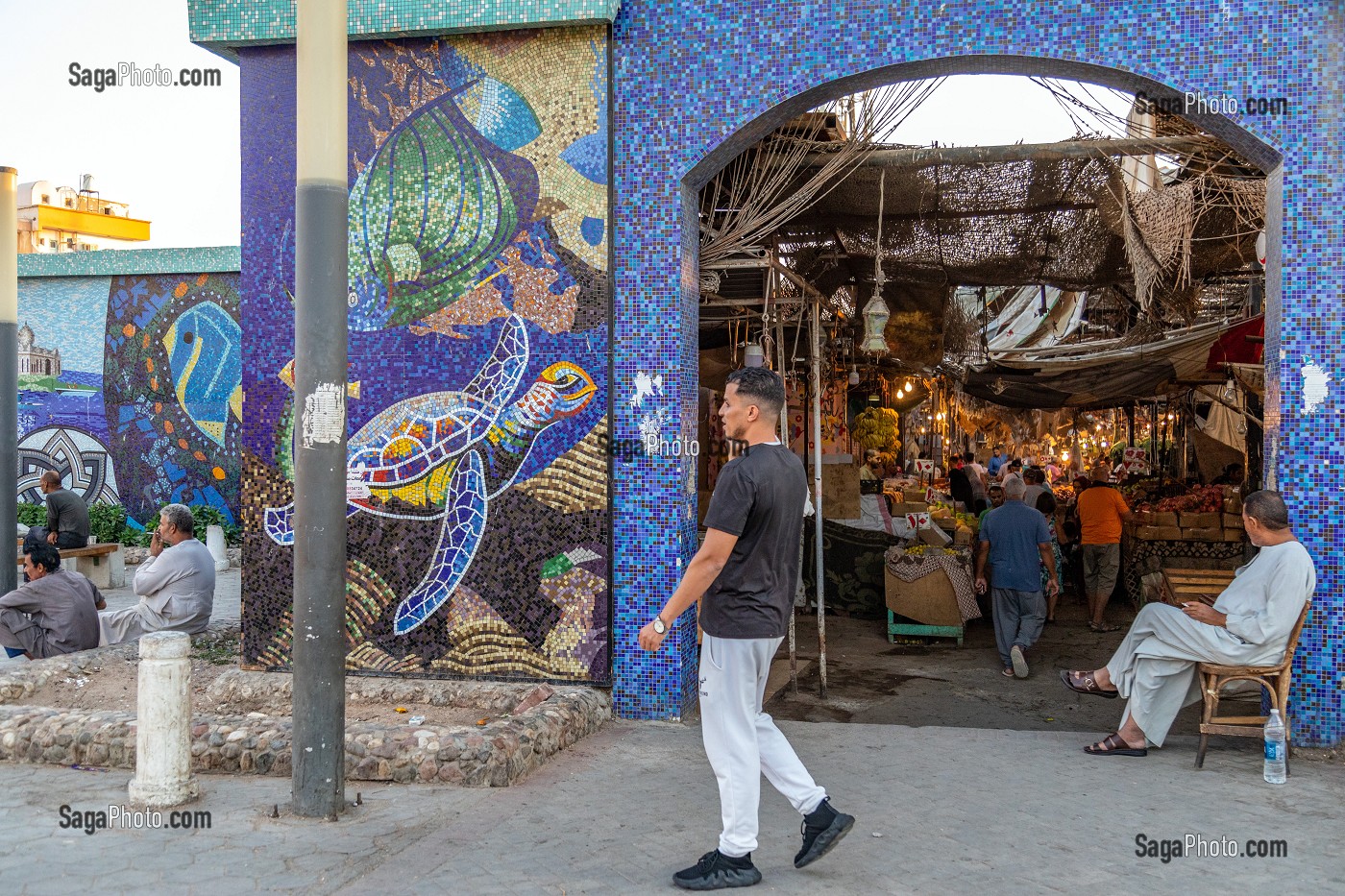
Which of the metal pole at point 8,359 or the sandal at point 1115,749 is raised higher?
the metal pole at point 8,359

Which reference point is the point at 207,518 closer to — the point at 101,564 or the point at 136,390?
the point at 101,564

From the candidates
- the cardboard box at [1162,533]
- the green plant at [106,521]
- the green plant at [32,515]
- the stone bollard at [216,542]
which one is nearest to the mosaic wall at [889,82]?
the cardboard box at [1162,533]

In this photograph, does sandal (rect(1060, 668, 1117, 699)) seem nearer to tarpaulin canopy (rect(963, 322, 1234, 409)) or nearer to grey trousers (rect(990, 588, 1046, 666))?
grey trousers (rect(990, 588, 1046, 666))

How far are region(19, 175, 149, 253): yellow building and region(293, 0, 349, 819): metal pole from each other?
35.7 meters

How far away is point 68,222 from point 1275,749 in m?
41.3

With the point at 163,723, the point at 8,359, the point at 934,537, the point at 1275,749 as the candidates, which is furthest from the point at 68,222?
the point at 1275,749

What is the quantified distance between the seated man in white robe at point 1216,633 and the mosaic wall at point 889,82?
0.49 metres

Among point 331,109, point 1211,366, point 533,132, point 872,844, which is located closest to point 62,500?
point 533,132

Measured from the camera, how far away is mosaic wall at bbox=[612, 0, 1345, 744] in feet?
19.6

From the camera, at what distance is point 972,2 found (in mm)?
6281

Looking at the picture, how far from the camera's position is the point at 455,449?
22.6ft

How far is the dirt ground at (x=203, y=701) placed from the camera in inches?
256

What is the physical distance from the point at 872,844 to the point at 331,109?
400 centimetres

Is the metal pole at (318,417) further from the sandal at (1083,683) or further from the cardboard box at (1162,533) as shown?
the cardboard box at (1162,533)
